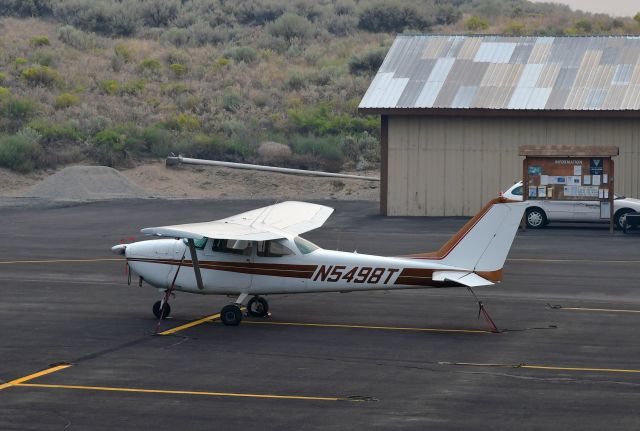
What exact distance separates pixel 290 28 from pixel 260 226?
63723 mm

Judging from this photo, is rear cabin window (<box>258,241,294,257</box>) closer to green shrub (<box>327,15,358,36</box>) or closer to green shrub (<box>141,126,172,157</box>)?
green shrub (<box>141,126,172,157</box>)

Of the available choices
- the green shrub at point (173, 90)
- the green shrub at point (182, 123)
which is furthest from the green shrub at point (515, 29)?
the green shrub at point (182, 123)

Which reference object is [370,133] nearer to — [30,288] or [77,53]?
[77,53]

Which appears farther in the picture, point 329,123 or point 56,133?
point 329,123

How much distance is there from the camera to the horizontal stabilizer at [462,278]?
19.6 m

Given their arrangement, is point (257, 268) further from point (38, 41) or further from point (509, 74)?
point (38, 41)

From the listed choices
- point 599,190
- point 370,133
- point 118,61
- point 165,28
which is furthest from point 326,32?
point 599,190

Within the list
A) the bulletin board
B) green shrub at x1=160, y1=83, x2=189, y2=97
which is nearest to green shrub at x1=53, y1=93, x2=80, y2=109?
green shrub at x1=160, y1=83, x2=189, y2=97

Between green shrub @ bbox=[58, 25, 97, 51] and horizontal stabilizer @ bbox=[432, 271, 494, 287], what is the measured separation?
6086 cm

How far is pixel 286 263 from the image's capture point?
2077 cm

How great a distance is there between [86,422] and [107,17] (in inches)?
2891

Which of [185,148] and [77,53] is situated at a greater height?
[77,53]

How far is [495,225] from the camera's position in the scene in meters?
19.9

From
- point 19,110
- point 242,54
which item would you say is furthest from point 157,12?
point 19,110
